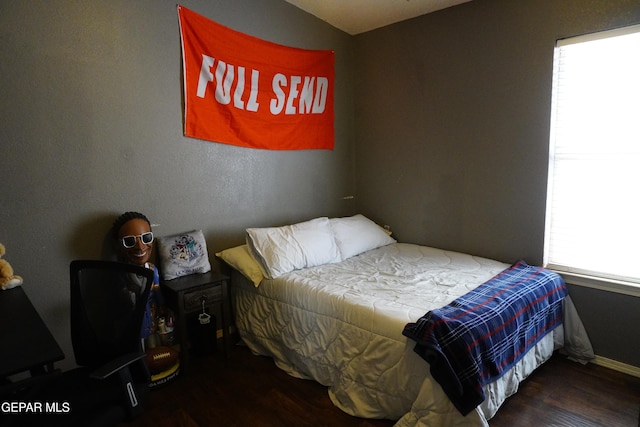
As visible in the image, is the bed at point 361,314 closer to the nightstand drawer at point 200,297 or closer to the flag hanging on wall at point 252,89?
the nightstand drawer at point 200,297

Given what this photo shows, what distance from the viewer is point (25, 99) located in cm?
188

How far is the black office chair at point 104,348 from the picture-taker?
1.31m

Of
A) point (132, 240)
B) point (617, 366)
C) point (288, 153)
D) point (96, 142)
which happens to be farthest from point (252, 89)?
point (617, 366)

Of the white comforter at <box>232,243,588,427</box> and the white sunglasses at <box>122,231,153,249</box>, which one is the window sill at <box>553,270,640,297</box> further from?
the white sunglasses at <box>122,231,153,249</box>

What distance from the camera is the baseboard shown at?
230cm

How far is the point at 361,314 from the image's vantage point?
1.97 metres

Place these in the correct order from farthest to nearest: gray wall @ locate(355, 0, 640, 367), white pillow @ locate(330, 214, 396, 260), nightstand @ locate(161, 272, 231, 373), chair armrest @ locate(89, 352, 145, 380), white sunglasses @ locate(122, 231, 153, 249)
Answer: white pillow @ locate(330, 214, 396, 260)
gray wall @ locate(355, 0, 640, 367)
nightstand @ locate(161, 272, 231, 373)
white sunglasses @ locate(122, 231, 153, 249)
chair armrest @ locate(89, 352, 145, 380)

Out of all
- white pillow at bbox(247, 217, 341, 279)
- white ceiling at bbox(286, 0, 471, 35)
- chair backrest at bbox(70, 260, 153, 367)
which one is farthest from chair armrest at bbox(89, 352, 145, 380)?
white ceiling at bbox(286, 0, 471, 35)

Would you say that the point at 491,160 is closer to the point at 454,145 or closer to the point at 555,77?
the point at 454,145

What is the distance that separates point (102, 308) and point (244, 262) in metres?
1.08

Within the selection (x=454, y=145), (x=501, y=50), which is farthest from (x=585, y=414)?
(x=501, y=50)

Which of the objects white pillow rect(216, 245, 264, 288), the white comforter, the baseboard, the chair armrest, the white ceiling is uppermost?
the white ceiling

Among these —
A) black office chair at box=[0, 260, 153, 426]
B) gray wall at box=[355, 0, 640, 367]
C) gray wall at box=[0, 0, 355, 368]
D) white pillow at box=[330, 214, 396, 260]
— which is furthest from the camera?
white pillow at box=[330, 214, 396, 260]

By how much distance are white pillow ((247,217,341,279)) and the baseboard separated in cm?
188
